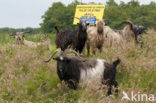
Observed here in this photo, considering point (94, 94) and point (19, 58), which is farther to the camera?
point (19, 58)

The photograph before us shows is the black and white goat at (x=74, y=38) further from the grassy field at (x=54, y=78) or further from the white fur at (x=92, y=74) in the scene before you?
the white fur at (x=92, y=74)

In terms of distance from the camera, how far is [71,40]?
10906 mm

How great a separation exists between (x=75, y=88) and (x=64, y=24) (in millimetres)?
31235

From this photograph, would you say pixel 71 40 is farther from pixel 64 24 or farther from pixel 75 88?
pixel 64 24

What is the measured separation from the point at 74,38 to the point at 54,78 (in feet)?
13.2

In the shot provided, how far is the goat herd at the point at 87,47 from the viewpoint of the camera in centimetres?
654

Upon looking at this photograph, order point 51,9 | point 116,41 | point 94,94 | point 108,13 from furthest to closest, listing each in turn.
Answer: point 51,9
point 108,13
point 116,41
point 94,94

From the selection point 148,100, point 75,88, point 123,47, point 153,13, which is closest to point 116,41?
point 123,47

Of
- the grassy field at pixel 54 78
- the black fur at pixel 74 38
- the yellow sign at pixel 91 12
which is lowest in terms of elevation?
the grassy field at pixel 54 78

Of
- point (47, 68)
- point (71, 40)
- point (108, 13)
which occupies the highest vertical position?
point (108, 13)

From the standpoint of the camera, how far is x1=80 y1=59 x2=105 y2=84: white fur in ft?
21.7

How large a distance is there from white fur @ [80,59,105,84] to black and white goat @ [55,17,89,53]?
3.51m

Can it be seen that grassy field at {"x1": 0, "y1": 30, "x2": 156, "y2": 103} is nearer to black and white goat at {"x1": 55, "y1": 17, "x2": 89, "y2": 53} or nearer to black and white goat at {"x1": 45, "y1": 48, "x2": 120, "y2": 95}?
black and white goat at {"x1": 45, "y1": 48, "x2": 120, "y2": 95}

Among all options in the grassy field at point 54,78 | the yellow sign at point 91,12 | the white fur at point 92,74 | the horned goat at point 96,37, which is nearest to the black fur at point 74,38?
the horned goat at point 96,37
